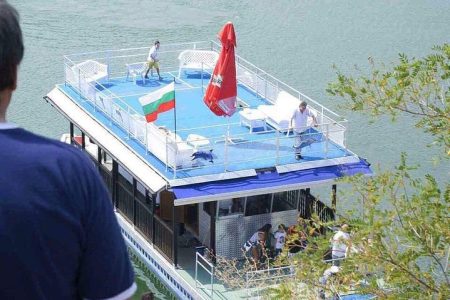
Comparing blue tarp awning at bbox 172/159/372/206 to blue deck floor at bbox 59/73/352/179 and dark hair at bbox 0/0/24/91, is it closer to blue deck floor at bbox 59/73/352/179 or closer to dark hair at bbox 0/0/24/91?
blue deck floor at bbox 59/73/352/179

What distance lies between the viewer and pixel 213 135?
1644 cm

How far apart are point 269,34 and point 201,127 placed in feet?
57.7

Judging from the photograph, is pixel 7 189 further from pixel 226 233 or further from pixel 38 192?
pixel 226 233

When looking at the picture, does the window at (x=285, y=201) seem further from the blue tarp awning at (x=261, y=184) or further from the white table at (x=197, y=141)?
the white table at (x=197, y=141)

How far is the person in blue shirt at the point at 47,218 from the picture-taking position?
8.29 feet

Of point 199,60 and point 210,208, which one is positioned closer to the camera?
point 210,208

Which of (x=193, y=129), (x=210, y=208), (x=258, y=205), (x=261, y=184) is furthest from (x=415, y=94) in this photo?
(x=193, y=129)

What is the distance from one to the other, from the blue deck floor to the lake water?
5.08 m

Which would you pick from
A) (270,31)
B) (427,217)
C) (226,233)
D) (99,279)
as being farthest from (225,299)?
(270,31)

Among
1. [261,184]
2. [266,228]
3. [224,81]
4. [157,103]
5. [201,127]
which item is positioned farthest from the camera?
[201,127]

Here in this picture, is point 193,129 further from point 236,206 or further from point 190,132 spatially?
point 236,206

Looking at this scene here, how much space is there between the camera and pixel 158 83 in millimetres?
19625

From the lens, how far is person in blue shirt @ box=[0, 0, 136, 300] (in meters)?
2.53

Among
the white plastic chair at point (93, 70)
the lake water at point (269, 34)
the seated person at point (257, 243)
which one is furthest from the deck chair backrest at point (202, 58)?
the seated person at point (257, 243)
